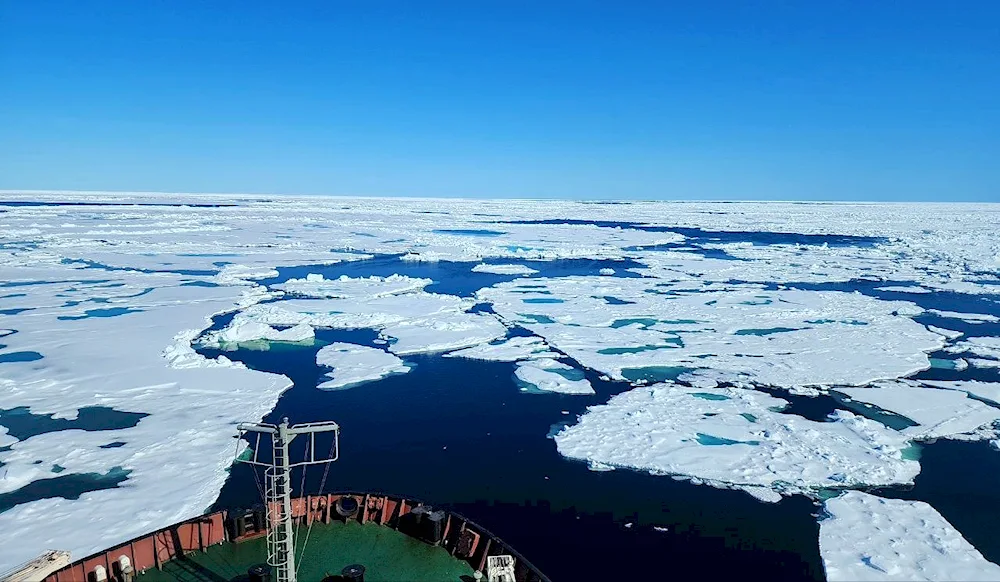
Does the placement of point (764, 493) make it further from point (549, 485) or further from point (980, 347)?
point (980, 347)

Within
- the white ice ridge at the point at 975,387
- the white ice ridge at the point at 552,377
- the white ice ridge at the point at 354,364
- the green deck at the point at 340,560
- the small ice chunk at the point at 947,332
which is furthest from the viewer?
the small ice chunk at the point at 947,332

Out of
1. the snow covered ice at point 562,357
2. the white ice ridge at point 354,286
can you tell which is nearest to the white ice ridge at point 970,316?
the snow covered ice at point 562,357

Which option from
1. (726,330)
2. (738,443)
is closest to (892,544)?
(738,443)

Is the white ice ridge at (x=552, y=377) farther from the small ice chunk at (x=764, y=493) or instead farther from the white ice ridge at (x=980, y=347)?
the white ice ridge at (x=980, y=347)

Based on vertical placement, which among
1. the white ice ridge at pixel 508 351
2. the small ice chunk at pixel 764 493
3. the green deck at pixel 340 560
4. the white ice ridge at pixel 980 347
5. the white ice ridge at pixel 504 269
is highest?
the white ice ridge at pixel 980 347

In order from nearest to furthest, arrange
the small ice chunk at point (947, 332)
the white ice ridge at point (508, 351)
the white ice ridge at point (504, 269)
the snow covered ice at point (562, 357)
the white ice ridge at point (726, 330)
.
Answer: the snow covered ice at point (562, 357) → the white ice ridge at point (726, 330) → the white ice ridge at point (508, 351) → the small ice chunk at point (947, 332) → the white ice ridge at point (504, 269)

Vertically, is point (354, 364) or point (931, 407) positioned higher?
point (931, 407)
